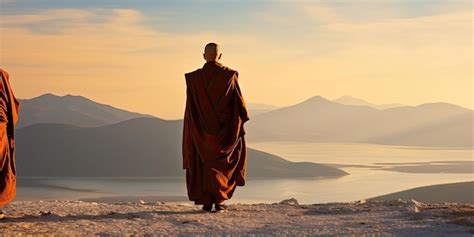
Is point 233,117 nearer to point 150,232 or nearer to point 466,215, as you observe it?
point 150,232

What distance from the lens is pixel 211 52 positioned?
13375mm

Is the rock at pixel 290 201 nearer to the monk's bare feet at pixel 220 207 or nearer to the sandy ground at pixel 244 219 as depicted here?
the sandy ground at pixel 244 219

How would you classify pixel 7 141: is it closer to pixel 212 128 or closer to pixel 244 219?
pixel 212 128

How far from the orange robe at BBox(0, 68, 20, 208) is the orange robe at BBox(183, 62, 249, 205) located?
9.34ft

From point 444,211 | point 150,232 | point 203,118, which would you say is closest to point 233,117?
point 203,118

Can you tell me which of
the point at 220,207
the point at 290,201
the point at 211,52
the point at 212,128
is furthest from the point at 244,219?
the point at 290,201

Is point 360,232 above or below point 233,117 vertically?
below

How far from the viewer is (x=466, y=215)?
42.5ft

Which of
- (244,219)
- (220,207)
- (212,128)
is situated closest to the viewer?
(244,219)

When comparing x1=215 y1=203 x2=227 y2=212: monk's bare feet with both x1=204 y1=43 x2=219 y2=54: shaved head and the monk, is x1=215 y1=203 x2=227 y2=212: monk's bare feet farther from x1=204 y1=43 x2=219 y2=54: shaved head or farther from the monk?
x1=204 y1=43 x2=219 y2=54: shaved head

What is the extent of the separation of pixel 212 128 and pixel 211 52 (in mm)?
1275

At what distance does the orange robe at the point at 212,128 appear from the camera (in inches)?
522

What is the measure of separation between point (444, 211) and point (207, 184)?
4.03 metres

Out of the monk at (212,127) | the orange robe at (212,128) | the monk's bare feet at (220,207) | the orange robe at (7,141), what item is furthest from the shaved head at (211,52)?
the orange robe at (7,141)
